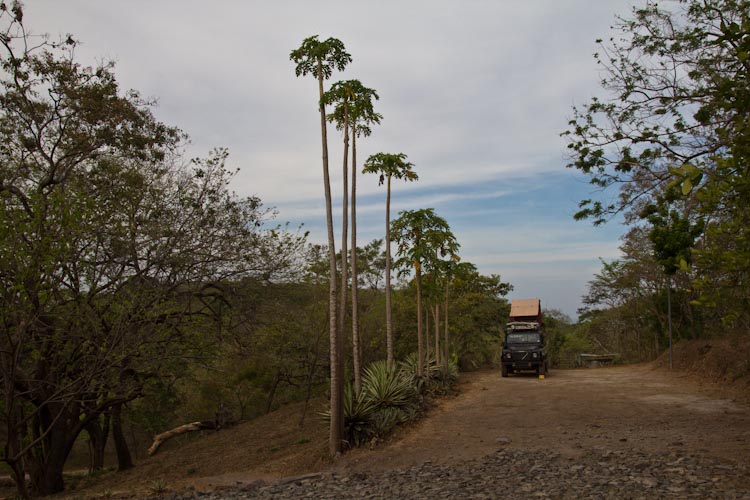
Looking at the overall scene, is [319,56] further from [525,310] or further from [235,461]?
Answer: [525,310]

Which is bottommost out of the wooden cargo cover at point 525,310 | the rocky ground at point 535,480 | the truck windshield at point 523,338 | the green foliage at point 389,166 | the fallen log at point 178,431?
the fallen log at point 178,431

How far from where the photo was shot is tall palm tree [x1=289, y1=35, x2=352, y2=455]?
10.3 m

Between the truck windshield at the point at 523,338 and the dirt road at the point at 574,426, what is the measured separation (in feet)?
16.7

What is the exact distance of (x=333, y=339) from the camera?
10.3m

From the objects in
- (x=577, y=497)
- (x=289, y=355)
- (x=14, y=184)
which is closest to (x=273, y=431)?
(x=289, y=355)

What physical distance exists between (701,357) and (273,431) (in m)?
15.1

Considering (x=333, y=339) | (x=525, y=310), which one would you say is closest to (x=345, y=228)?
(x=333, y=339)

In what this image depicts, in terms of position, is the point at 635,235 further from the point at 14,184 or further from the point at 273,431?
the point at 14,184

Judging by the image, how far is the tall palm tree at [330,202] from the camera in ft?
33.8

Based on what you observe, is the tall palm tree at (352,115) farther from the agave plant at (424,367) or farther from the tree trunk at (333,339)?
the agave plant at (424,367)

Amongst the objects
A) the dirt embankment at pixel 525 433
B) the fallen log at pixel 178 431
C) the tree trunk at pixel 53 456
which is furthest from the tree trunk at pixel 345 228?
the fallen log at pixel 178 431

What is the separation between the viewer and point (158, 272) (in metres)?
13.6

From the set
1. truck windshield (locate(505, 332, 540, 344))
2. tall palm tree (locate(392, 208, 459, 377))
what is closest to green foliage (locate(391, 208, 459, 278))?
tall palm tree (locate(392, 208, 459, 377))

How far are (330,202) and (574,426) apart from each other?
6.41 m
